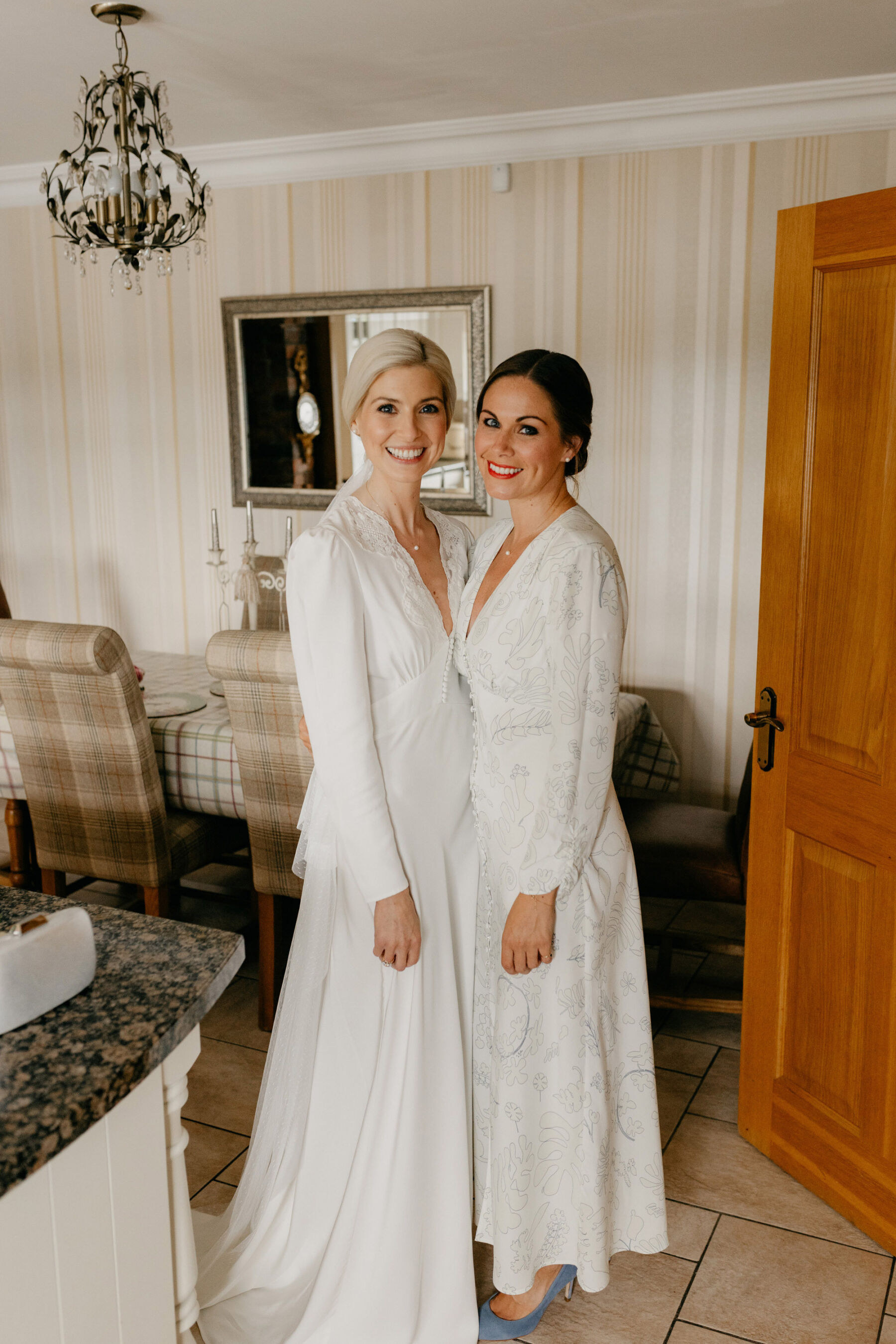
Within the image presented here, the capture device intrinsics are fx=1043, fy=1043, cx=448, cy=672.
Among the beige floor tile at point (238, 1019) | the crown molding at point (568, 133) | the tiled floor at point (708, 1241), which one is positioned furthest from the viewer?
the crown molding at point (568, 133)

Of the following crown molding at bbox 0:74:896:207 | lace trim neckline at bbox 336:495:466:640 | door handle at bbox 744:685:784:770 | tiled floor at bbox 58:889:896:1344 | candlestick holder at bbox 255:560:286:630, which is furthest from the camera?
candlestick holder at bbox 255:560:286:630

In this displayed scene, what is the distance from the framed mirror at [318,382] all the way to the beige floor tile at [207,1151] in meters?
→ 2.29

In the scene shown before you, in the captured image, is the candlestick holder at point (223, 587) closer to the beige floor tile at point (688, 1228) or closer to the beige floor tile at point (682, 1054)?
the beige floor tile at point (682, 1054)

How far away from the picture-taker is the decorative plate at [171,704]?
2.91 m

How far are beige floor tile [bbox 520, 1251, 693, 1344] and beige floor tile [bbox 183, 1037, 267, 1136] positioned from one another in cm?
82

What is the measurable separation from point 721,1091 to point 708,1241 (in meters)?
0.54

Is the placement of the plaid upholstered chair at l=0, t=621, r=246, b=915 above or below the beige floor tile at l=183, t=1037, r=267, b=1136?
above

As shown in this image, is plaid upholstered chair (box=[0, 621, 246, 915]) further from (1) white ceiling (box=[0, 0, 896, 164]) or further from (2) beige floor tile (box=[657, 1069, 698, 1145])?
(1) white ceiling (box=[0, 0, 896, 164])

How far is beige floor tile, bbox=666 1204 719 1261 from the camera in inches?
77.9

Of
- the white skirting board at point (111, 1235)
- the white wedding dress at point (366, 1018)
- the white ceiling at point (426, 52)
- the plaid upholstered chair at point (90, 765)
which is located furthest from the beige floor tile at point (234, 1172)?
the white ceiling at point (426, 52)

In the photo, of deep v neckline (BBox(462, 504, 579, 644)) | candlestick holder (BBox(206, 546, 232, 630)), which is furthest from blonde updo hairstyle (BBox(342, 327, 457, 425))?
candlestick holder (BBox(206, 546, 232, 630))

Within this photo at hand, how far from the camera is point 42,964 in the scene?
3.35 ft

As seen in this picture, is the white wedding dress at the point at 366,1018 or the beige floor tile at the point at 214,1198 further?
the beige floor tile at the point at 214,1198

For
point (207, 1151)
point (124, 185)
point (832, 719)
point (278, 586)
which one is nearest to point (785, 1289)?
point (832, 719)
